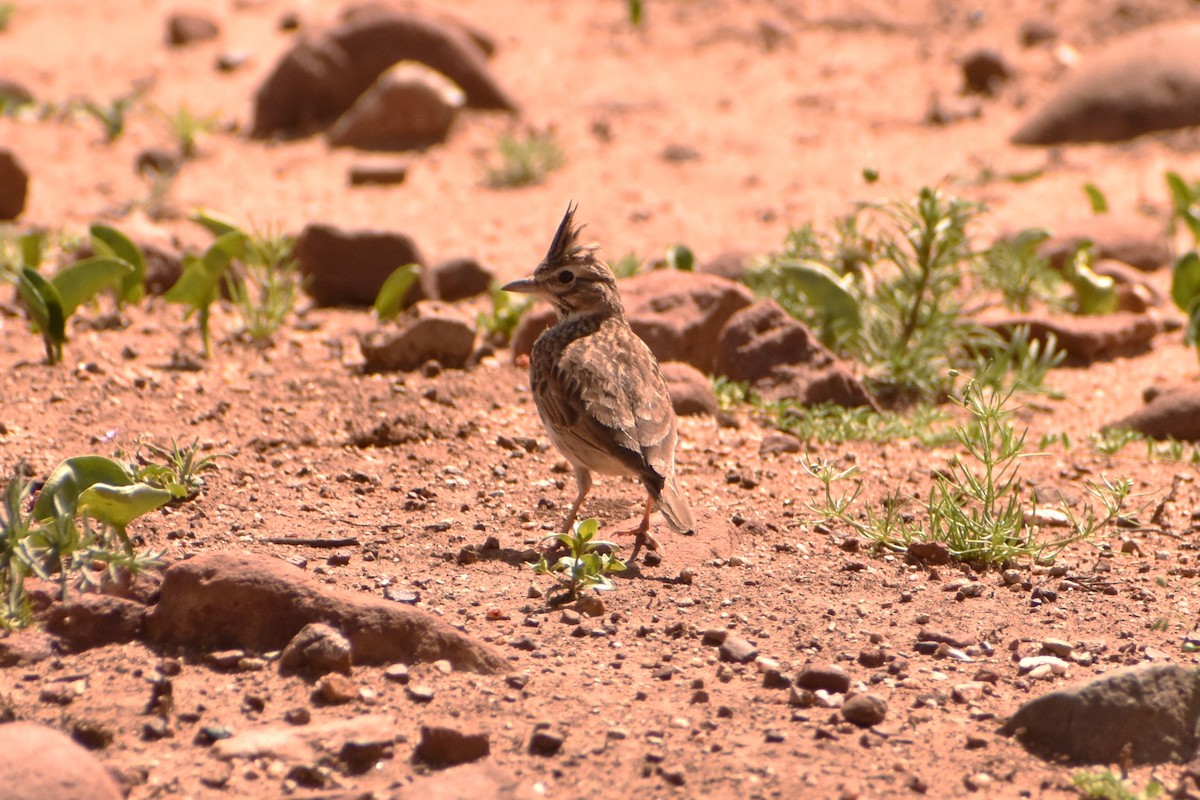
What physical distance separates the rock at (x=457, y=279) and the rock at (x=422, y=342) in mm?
1018

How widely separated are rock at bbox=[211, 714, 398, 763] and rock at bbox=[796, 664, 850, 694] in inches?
43.6

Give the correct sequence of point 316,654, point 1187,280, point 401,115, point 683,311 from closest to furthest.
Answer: point 316,654 < point 683,311 < point 1187,280 < point 401,115

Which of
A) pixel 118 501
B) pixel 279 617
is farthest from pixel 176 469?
pixel 279 617

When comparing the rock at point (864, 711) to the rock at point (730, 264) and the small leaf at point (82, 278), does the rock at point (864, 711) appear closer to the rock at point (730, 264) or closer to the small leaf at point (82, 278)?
the small leaf at point (82, 278)

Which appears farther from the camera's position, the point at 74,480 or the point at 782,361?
the point at 782,361

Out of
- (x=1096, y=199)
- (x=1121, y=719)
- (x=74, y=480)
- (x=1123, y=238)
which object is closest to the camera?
(x=1121, y=719)

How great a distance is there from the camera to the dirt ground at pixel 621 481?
3.81 metres

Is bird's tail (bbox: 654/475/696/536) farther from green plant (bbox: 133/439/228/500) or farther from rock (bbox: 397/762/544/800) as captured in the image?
green plant (bbox: 133/439/228/500)

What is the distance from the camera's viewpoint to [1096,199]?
9289mm

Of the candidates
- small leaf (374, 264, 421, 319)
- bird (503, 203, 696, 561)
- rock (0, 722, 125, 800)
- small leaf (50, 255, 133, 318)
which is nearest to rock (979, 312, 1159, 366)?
bird (503, 203, 696, 561)

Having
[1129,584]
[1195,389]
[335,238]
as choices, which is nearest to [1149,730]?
[1129,584]

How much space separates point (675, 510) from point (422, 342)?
7.96 feet

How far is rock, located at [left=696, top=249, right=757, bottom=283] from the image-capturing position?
8.19 m

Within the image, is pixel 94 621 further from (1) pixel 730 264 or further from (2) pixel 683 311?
(1) pixel 730 264
